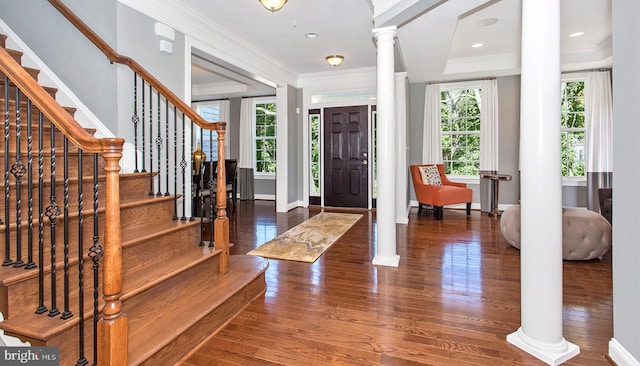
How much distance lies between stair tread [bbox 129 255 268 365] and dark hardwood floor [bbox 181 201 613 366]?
0.59ft

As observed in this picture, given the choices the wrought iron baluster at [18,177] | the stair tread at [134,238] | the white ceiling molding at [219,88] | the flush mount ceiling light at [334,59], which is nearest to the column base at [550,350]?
the stair tread at [134,238]

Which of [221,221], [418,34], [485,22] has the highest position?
[485,22]

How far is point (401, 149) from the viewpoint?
18.3 feet

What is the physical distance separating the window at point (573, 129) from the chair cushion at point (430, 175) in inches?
88.4

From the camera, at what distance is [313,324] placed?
2.21m

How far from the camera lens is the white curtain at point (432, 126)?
22.0 feet

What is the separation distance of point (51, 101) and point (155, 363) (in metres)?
1.26

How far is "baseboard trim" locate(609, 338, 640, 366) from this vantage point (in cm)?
160

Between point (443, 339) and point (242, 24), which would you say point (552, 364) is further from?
point (242, 24)

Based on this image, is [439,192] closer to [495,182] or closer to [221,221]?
[495,182]

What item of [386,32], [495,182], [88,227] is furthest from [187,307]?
[495,182]

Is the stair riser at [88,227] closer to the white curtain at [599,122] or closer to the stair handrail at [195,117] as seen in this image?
the stair handrail at [195,117]

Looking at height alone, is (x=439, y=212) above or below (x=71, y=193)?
below

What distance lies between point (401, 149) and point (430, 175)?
101 centimetres
